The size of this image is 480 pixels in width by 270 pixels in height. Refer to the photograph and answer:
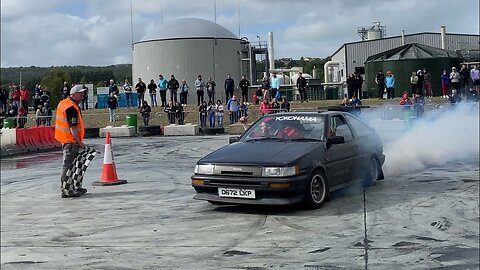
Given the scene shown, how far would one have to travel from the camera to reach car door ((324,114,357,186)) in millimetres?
7984

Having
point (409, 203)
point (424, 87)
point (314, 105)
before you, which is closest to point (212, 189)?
point (409, 203)

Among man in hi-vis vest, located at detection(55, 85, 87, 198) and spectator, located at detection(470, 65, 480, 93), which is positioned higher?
spectator, located at detection(470, 65, 480, 93)

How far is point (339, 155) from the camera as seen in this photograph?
27.0 ft

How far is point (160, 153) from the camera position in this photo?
620 inches

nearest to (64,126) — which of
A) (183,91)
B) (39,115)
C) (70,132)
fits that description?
(70,132)

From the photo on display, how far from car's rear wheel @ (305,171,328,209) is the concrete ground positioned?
105 mm

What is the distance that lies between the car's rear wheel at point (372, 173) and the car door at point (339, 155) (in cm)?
59

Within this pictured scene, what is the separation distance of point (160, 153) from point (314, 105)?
1495 centimetres

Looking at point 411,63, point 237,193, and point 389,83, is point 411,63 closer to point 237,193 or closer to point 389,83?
point 389,83

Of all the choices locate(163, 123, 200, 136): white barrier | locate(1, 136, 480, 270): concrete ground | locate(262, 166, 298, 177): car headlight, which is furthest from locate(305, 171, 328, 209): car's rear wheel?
Answer: locate(163, 123, 200, 136): white barrier

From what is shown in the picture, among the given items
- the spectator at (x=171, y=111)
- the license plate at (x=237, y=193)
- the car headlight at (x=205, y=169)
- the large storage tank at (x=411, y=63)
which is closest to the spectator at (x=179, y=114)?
the spectator at (x=171, y=111)

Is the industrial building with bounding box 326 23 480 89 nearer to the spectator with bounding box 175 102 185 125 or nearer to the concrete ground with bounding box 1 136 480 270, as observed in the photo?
the spectator with bounding box 175 102 185 125

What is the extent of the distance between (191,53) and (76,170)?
38278 mm

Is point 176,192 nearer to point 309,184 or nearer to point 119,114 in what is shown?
point 309,184
